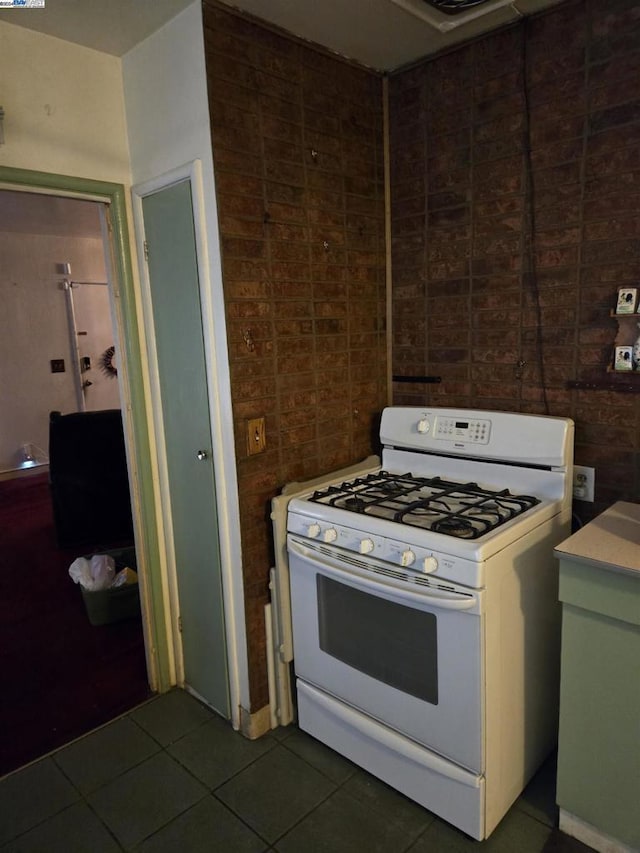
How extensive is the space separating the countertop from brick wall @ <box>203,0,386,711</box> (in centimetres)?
99

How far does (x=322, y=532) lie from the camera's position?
1.81m

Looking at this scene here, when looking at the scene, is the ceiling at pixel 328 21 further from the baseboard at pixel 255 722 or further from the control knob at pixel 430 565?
the baseboard at pixel 255 722

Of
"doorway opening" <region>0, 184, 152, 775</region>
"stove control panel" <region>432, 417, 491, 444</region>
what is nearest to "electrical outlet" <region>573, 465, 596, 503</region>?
"stove control panel" <region>432, 417, 491, 444</region>

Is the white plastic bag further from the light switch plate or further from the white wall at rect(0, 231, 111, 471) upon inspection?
the white wall at rect(0, 231, 111, 471)

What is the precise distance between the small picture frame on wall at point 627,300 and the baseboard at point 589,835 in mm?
1457

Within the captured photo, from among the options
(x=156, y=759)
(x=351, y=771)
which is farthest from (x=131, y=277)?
(x=351, y=771)

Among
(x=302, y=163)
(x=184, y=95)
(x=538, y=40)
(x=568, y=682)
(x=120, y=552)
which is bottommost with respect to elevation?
(x=120, y=552)

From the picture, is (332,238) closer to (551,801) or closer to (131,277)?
(131,277)

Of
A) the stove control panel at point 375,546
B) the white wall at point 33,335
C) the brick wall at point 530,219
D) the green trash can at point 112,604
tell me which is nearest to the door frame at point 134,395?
the green trash can at point 112,604

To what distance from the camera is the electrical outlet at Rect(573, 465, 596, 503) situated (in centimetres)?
192

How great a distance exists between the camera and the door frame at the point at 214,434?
1881 mm

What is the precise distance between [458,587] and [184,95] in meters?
1.70

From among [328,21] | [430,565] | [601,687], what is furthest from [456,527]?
[328,21]

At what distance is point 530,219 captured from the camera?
6.50 feet
